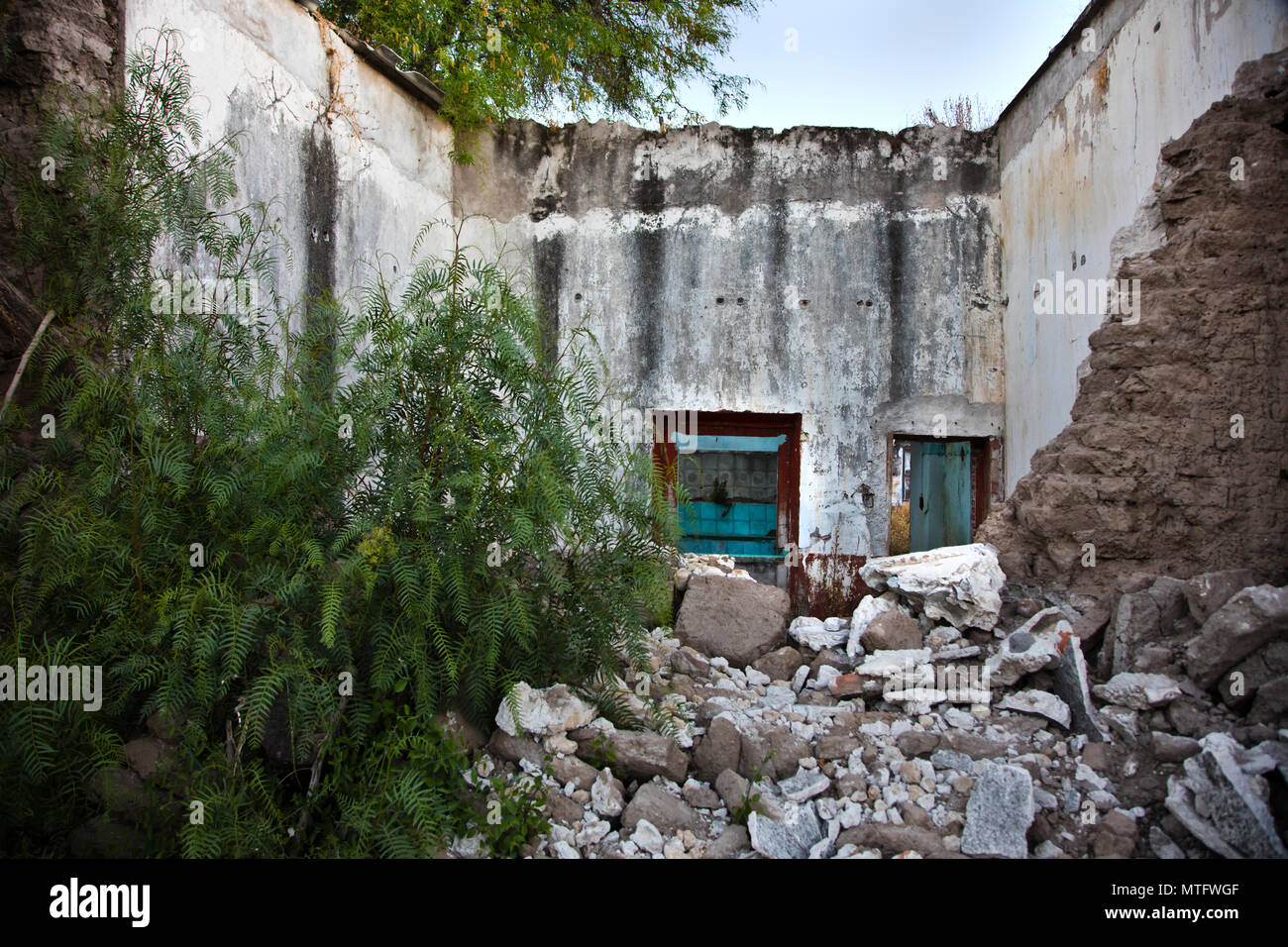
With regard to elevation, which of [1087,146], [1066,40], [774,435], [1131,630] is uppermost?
[1066,40]

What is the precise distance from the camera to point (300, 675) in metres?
3.17

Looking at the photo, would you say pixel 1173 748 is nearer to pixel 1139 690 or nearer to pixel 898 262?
pixel 1139 690

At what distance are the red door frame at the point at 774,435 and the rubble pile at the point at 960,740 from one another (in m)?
2.16

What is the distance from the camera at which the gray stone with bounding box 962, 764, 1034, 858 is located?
2.96m

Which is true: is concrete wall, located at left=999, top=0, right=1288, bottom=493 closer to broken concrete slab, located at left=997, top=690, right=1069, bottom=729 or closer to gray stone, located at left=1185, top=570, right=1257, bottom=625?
gray stone, located at left=1185, top=570, right=1257, bottom=625

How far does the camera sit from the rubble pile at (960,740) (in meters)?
3.03

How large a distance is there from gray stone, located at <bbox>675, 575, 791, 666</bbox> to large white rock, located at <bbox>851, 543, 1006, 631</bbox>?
0.78 m

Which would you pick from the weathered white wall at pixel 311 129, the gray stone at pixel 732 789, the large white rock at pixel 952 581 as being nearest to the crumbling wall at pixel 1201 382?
the large white rock at pixel 952 581

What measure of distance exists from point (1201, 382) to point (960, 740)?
2.42 metres

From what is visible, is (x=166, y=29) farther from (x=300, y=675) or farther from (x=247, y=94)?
(x=300, y=675)

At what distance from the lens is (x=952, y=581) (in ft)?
16.1

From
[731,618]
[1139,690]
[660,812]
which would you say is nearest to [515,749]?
[660,812]

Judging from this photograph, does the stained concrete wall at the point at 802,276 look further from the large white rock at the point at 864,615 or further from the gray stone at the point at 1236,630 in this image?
the gray stone at the point at 1236,630

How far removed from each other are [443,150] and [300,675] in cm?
548
